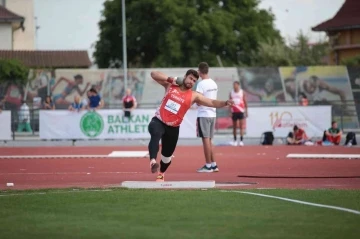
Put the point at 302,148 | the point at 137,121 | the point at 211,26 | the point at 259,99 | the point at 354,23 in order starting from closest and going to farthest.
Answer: the point at 302,148
the point at 137,121
the point at 259,99
the point at 354,23
the point at 211,26

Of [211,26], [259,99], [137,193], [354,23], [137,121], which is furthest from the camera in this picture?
[211,26]

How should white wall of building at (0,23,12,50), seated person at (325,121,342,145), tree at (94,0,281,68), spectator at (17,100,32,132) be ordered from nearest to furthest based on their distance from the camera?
seated person at (325,121,342,145)
spectator at (17,100,32,132)
white wall of building at (0,23,12,50)
tree at (94,0,281,68)

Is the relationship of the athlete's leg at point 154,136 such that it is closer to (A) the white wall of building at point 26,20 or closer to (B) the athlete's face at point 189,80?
(B) the athlete's face at point 189,80

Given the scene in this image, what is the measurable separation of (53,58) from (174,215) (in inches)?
2084

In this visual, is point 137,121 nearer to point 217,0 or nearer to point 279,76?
point 279,76

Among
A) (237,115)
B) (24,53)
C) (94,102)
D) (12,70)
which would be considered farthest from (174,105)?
(24,53)

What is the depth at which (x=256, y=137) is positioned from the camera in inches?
1415

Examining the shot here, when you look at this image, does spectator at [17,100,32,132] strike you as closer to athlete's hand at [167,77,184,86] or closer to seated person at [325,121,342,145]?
seated person at [325,121,342,145]

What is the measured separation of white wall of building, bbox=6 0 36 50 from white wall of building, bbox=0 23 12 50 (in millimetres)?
7391

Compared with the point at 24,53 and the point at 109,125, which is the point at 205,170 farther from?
the point at 24,53

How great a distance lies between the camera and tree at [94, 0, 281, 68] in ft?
228

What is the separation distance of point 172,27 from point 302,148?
39506 mm

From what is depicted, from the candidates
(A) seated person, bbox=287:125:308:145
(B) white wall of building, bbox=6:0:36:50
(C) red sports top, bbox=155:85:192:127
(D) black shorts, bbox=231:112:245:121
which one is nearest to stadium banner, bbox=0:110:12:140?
(D) black shorts, bbox=231:112:245:121

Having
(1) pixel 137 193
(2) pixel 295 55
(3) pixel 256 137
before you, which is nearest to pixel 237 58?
(2) pixel 295 55
